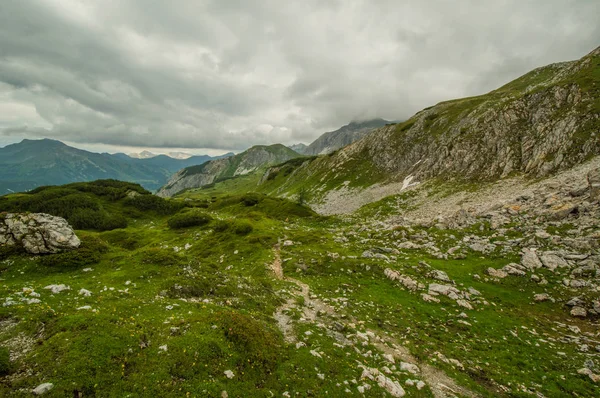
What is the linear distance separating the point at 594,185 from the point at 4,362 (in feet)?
180

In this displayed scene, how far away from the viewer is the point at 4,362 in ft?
32.9

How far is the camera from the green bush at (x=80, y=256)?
23.3 meters

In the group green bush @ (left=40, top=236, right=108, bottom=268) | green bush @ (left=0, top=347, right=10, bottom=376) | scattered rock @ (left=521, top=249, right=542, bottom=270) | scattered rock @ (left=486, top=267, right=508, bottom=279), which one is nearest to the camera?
green bush @ (left=0, top=347, right=10, bottom=376)

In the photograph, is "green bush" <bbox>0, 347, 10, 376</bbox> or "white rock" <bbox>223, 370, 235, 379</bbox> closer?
"green bush" <bbox>0, 347, 10, 376</bbox>

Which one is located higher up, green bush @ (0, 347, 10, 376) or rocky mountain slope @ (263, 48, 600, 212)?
rocky mountain slope @ (263, 48, 600, 212)

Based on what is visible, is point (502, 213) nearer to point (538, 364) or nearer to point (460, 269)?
point (460, 269)

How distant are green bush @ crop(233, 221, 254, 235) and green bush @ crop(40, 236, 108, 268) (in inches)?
906

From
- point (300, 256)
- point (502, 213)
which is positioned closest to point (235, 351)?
point (300, 256)

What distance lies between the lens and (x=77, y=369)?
10.4 meters

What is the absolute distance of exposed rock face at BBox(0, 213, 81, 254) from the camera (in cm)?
2398

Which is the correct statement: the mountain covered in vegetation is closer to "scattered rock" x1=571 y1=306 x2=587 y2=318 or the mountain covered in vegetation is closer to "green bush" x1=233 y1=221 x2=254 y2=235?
"scattered rock" x1=571 y1=306 x2=587 y2=318

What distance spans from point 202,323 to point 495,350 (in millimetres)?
19158

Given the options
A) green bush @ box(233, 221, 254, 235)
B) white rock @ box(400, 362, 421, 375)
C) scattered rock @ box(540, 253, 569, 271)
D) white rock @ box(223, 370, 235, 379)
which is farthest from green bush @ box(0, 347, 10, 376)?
green bush @ box(233, 221, 254, 235)

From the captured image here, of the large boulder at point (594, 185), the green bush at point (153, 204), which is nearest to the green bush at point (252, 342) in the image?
the large boulder at point (594, 185)
